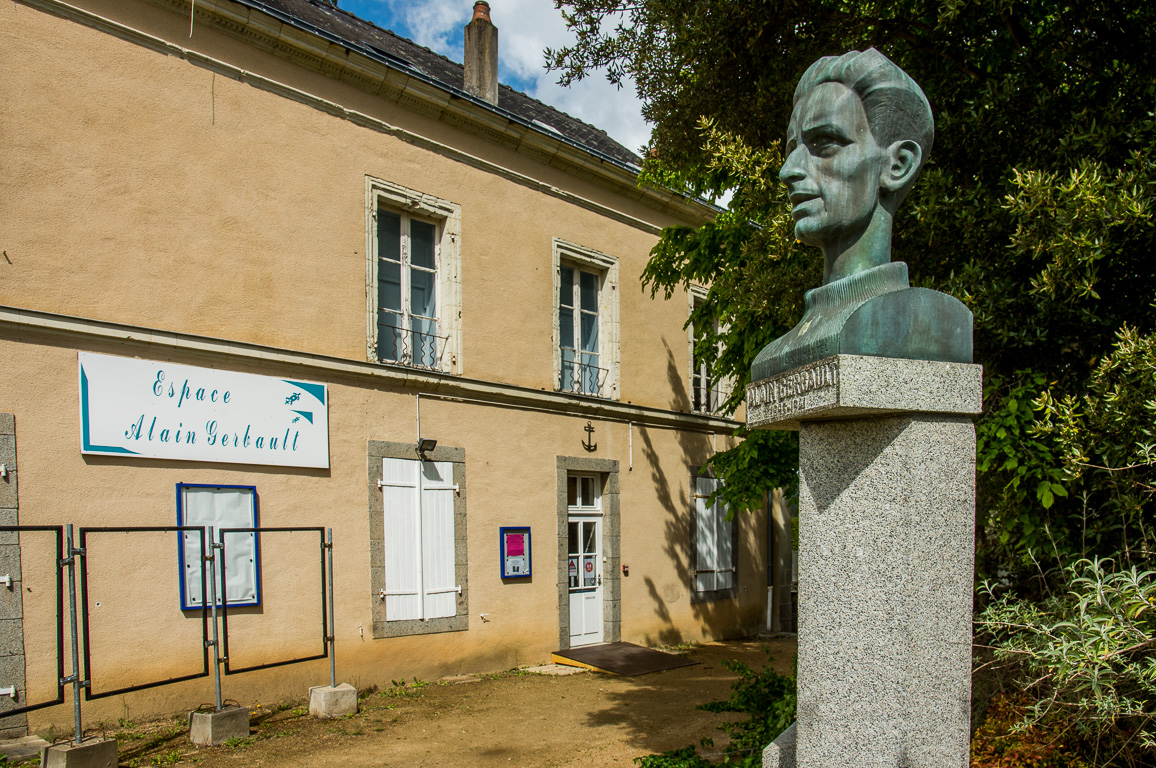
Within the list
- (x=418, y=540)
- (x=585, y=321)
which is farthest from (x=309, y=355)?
(x=585, y=321)

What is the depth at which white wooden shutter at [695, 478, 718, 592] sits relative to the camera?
1307 centimetres

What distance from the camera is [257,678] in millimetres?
7883

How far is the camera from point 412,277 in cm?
982

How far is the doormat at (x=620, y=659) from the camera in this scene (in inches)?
401

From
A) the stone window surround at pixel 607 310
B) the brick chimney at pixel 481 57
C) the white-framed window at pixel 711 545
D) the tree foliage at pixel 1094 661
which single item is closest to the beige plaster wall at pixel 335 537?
the white-framed window at pixel 711 545

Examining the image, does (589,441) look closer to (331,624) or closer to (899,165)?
(331,624)

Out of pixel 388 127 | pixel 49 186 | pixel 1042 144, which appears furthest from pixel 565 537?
pixel 1042 144

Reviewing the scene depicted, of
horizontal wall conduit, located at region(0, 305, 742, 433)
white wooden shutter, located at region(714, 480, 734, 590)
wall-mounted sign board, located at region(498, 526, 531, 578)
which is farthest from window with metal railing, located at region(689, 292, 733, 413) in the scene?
wall-mounted sign board, located at region(498, 526, 531, 578)

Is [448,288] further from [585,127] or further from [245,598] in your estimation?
[585,127]

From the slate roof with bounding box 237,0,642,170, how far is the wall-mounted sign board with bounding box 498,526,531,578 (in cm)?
492

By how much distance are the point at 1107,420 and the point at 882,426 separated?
170cm

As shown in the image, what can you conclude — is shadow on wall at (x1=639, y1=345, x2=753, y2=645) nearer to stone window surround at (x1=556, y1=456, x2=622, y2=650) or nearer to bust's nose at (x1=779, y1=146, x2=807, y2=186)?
stone window surround at (x1=556, y1=456, x2=622, y2=650)

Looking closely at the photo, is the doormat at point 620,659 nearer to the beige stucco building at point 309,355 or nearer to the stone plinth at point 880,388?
the beige stucco building at point 309,355

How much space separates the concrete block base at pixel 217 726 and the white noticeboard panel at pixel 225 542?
3.38 feet
